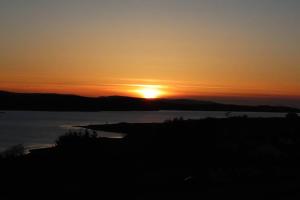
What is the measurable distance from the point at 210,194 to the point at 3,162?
1259 centimetres

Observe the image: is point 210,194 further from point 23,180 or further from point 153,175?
point 23,180

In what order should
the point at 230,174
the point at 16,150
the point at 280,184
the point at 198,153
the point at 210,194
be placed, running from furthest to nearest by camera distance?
1. the point at 16,150
2. the point at 198,153
3. the point at 230,174
4. the point at 280,184
5. the point at 210,194

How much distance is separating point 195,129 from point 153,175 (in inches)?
456

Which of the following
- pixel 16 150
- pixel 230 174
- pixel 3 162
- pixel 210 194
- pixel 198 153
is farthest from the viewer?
pixel 16 150

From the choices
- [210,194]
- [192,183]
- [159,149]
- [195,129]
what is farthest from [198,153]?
[210,194]

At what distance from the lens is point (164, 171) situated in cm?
2306

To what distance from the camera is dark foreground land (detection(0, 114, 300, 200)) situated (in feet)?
58.2

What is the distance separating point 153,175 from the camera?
Answer: 21.7 metres

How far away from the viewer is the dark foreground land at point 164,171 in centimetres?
1773

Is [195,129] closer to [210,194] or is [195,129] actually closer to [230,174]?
[230,174]

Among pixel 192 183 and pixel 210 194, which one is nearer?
pixel 210 194

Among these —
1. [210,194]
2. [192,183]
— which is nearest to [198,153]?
[192,183]

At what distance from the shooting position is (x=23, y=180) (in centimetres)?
2003

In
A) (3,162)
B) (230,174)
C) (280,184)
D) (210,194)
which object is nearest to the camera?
(210,194)
